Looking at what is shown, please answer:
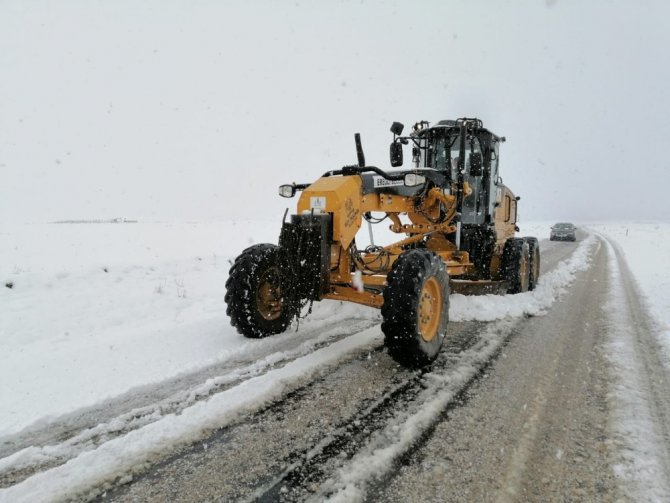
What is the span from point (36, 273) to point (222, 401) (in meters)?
5.47

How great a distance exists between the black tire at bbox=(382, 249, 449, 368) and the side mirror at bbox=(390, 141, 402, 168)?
2.70 metres

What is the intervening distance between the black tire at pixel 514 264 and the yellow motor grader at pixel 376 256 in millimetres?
573

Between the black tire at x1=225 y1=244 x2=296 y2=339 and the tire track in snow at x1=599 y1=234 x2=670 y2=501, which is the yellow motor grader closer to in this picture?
the black tire at x1=225 y1=244 x2=296 y2=339

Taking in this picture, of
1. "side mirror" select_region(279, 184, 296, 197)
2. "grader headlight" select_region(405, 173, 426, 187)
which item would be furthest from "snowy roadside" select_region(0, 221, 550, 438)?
"grader headlight" select_region(405, 173, 426, 187)

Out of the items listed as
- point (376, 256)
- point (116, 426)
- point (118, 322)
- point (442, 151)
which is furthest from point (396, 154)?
point (116, 426)

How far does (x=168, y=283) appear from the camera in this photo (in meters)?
7.72

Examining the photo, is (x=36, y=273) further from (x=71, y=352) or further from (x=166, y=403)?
(x=166, y=403)

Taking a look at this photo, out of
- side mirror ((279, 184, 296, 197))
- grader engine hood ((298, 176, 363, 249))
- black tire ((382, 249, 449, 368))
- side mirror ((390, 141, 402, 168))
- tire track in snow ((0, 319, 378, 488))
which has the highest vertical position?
side mirror ((390, 141, 402, 168))

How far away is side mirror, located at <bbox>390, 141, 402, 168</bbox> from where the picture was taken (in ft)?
20.8

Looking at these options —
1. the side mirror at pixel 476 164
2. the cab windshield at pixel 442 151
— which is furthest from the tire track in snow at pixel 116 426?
the cab windshield at pixel 442 151

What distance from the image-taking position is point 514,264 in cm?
729

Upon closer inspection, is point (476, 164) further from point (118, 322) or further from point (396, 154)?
point (118, 322)

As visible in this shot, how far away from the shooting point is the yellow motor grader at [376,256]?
3660 mm

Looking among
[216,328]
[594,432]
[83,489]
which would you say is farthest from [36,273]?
[594,432]
